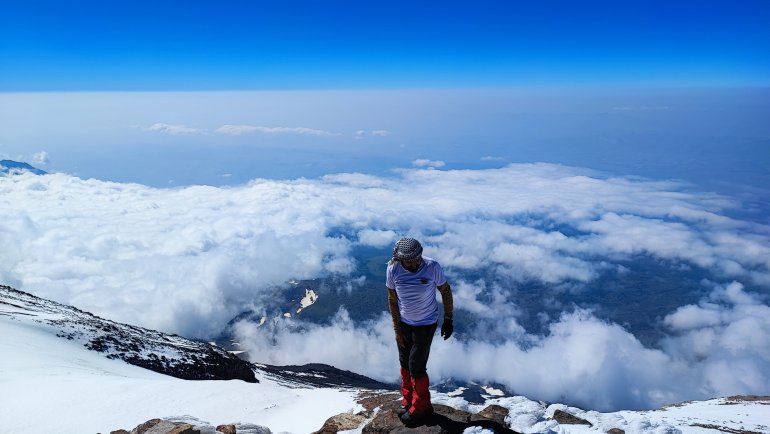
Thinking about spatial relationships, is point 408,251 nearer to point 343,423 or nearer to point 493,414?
point 493,414

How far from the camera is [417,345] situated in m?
8.09

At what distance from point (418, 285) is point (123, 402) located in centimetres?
1312

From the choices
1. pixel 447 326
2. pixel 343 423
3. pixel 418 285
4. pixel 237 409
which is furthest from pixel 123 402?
pixel 418 285

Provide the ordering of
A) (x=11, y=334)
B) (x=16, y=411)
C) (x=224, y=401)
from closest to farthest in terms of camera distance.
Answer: (x=16, y=411)
(x=224, y=401)
(x=11, y=334)

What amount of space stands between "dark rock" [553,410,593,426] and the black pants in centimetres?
421

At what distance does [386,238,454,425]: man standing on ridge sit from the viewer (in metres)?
7.46

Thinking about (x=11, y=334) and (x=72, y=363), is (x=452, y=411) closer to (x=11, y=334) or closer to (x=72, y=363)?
(x=72, y=363)

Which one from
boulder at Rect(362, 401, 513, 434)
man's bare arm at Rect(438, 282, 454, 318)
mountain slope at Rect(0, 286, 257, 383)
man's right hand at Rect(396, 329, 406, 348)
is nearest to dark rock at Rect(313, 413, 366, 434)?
boulder at Rect(362, 401, 513, 434)

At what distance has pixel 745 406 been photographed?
18.7 m

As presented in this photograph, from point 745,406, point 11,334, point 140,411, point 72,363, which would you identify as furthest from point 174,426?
point 11,334

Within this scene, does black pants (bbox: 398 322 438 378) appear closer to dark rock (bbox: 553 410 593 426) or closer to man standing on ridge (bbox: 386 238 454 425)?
man standing on ridge (bbox: 386 238 454 425)

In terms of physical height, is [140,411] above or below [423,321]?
below

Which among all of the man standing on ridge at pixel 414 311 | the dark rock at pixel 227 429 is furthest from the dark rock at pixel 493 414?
the dark rock at pixel 227 429

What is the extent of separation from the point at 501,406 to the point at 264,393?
36.9ft
